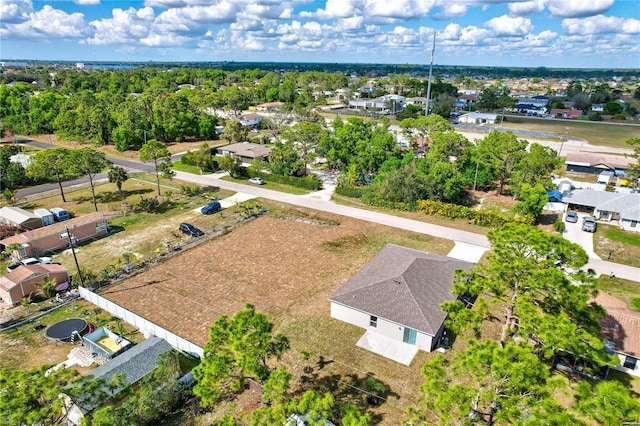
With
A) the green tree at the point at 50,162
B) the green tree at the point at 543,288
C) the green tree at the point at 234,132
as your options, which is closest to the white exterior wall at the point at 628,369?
the green tree at the point at 543,288

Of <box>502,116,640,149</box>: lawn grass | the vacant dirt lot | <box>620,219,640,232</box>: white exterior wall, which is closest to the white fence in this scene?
the vacant dirt lot

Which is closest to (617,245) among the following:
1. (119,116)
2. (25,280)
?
(25,280)

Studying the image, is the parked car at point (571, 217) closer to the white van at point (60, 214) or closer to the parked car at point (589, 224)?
the parked car at point (589, 224)

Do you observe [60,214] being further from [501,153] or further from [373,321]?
[501,153]

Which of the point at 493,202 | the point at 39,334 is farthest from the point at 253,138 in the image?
the point at 39,334

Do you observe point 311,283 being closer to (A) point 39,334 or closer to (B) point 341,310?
(B) point 341,310

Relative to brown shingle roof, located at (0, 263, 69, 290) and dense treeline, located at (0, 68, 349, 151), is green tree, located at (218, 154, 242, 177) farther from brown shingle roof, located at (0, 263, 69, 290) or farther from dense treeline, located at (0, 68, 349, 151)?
brown shingle roof, located at (0, 263, 69, 290)
